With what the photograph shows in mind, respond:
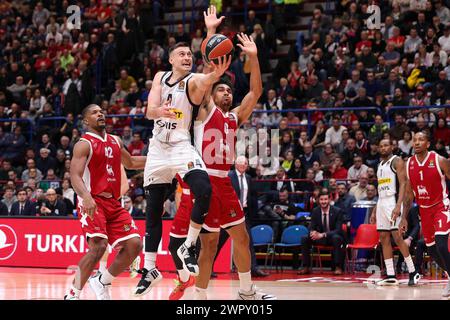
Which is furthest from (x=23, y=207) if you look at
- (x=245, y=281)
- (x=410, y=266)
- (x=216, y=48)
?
(x=216, y=48)

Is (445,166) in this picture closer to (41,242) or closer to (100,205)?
(100,205)

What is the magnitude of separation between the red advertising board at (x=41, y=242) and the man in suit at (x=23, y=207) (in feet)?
2.24

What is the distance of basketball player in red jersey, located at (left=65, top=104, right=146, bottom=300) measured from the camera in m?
8.80

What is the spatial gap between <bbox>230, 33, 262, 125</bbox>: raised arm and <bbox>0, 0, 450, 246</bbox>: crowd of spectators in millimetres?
6071

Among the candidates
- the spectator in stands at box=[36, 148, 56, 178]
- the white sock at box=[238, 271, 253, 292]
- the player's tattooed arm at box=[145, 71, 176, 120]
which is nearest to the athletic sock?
the white sock at box=[238, 271, 253, 292]

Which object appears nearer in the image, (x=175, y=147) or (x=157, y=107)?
(x=157, y=107)

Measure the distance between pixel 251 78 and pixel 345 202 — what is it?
764cm

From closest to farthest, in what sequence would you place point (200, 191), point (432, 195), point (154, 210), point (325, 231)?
1. point (200, 191)
2. point (154, 210)
3. point (432, 195)
4. point (325, 231)

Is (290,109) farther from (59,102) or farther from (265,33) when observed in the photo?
(59,102)

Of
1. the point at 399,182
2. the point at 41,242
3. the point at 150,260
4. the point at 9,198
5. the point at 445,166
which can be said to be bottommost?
the point at 41,242

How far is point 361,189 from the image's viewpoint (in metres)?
16.3

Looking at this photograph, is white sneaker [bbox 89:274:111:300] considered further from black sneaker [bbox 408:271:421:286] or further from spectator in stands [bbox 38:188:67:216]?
spectator in stands [bbox 38:188:67:216]

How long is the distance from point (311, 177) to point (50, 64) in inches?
388
